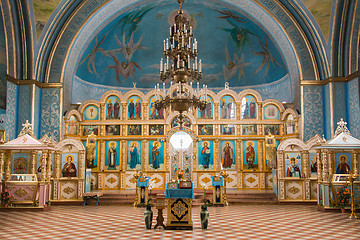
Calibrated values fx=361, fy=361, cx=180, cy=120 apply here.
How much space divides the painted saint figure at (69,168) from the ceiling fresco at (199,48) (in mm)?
5849

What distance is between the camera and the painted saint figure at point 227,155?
19.1 metres

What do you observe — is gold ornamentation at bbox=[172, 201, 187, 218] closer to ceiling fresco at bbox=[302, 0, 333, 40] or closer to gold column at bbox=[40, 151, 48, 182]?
gold column at bbox=[40, 151, 48, 182]

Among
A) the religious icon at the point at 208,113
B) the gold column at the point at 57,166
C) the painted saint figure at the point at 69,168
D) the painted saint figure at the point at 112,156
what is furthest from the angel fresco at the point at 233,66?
the gold column at the point at 57,166

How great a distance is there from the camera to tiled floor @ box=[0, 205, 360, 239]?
8.78 meters

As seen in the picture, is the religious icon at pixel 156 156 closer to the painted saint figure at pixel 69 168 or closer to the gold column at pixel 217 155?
the gold column at pixel 217 155

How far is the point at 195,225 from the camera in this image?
34.8ft

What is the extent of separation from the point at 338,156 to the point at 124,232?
30.4 ft

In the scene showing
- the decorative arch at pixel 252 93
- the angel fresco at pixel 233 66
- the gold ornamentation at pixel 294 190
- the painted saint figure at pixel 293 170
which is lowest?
the gold ornamentation at pixel 294 190

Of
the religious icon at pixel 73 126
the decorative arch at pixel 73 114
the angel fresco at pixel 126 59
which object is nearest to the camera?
the decorative arch at pixel 73 114

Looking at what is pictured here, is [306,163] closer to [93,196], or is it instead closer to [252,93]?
[252,93]

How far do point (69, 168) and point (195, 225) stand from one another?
7924mm

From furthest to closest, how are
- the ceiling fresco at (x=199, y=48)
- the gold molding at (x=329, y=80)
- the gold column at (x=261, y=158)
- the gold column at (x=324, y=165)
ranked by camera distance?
the ceiling fresco at (x=199, y=48)
the gold column at (x=261, y=158)
the gold molding at (x=329, y=80)
the gold column at (x=324, y=165)

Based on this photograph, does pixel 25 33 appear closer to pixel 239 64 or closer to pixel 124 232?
pixel 124 232

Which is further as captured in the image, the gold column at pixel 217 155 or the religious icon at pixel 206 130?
the religious icon at pixel 206 130
